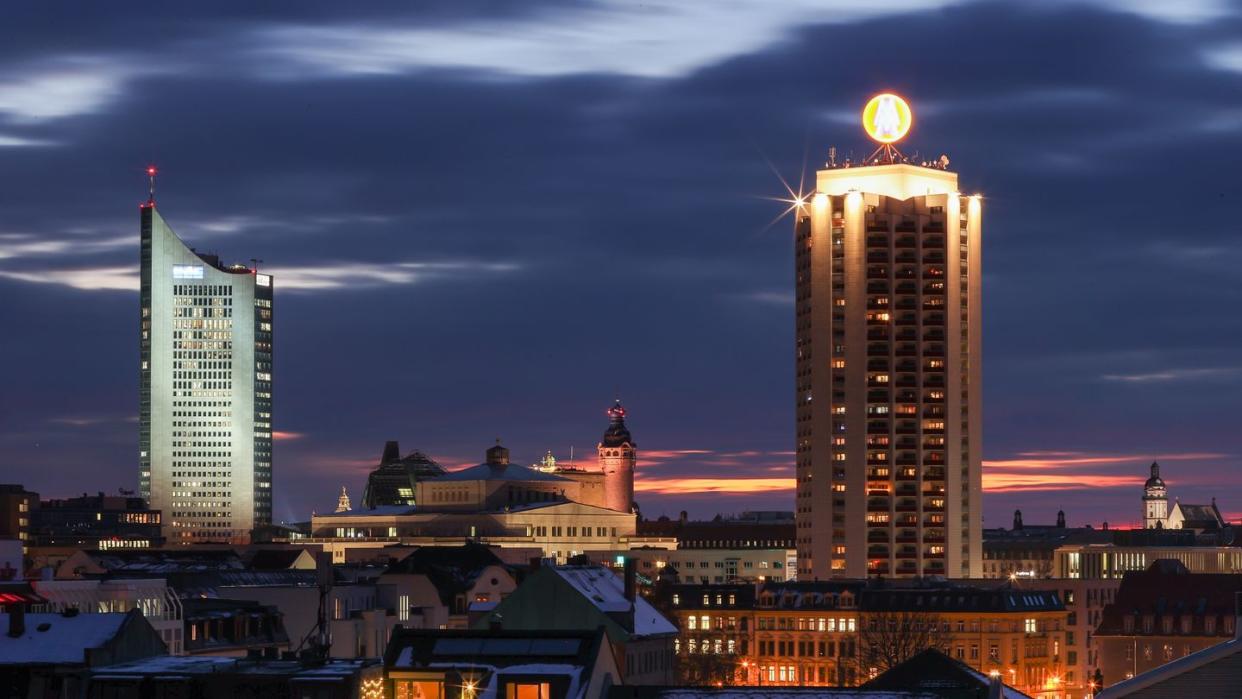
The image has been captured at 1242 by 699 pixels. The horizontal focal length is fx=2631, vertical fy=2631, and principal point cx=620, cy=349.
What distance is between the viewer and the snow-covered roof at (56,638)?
94250 millimetres

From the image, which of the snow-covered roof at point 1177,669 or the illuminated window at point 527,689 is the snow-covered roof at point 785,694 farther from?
the snow-covered roof at point 1177,669

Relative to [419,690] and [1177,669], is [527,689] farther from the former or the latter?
[1177,669]

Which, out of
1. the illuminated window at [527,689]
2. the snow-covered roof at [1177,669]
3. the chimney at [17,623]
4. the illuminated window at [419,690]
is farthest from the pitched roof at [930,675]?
the snow-covered roof at [1177,669]

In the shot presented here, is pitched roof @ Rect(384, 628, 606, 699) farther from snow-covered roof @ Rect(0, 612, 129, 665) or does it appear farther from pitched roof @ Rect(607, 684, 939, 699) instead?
snow-covered roof @ Rect(0, 612, 129, 665)

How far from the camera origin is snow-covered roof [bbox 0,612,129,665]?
94.2m

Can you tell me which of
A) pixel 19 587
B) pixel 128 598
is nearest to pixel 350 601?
pixel 128 598

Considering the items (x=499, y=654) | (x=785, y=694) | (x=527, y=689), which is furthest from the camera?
(x=499, y=654)

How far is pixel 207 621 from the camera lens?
150m

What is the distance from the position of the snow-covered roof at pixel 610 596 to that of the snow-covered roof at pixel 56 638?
5578 centimetres

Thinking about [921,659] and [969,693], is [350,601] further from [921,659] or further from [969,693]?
[969,693]

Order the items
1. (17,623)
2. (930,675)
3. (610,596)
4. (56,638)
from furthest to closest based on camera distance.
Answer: (610,596) → (930,675) → (17,623) → (56,638)

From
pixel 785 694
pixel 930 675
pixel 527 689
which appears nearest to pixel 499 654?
pixel 527 689

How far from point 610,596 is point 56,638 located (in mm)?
67188

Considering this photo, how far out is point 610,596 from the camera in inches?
6334
